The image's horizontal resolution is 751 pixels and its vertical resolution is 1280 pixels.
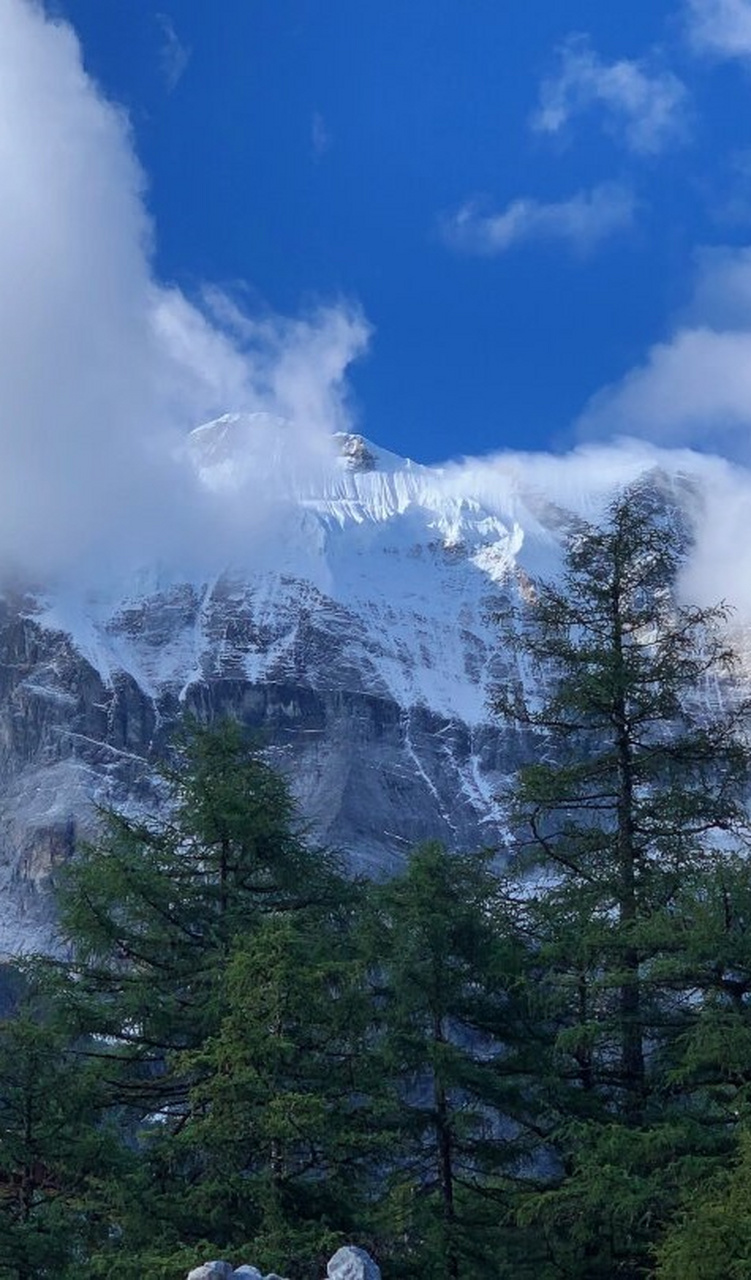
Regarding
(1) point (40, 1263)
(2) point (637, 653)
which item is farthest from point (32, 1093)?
(2) point (637, 653)

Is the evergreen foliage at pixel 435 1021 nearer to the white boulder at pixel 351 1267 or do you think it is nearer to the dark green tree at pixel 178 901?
the dark green tree at pixel 178 901

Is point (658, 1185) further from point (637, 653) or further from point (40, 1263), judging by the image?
point (637, 653)

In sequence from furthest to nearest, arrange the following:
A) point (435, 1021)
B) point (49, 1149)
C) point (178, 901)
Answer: point (178, 901)
point (435, 1021)
point (49, 1149)

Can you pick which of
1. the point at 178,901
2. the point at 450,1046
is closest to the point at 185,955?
the point at 178,901

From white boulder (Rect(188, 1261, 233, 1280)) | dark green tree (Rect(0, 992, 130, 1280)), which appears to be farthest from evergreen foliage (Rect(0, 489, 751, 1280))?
white boulder (Rect(188, 1261, 233, 1280))

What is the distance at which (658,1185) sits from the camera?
50.1 feet

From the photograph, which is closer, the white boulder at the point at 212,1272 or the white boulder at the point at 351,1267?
the white boulder at the point at 212,1272

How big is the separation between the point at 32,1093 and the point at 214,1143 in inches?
87.3

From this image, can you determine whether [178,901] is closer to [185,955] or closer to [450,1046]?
[185,955]

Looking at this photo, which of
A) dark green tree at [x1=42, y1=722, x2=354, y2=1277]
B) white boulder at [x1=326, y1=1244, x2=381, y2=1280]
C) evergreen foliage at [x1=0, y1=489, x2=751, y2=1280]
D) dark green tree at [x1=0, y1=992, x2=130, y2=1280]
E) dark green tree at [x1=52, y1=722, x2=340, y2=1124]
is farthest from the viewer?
dark green tree at [x1=52, y1=722, x2=340, y2=1124]

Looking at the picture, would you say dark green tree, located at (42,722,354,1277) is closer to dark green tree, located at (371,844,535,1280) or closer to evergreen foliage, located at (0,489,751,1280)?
evergreen foliage, located at (0,489,751,1280)

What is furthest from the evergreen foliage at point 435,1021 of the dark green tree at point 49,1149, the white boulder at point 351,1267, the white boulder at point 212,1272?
the white boulder at point 212,1272

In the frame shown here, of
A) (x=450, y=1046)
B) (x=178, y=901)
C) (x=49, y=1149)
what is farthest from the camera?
(x=178, y=901)

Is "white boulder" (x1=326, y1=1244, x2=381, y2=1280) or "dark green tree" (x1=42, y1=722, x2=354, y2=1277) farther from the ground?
"dark green tree" (x1=42, y1=722, x2=354, y2=1277)
